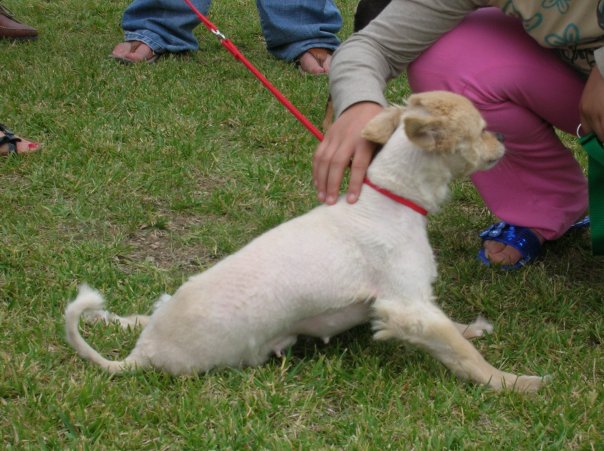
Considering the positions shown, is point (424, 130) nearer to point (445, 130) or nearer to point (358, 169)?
point (445, 130)

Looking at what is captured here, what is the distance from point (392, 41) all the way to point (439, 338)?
102cm

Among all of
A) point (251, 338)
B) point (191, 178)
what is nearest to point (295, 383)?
point (251, 338)

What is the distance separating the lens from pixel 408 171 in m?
2.13

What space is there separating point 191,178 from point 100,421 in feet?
5.39

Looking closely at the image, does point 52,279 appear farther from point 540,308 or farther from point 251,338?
point 540,308

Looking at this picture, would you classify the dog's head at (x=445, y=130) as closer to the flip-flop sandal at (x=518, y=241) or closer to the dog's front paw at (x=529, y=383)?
the dog's front paw at (x=529, y=383)

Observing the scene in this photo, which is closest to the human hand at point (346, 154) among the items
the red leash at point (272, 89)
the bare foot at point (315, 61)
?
the red leash at point (272, 89)

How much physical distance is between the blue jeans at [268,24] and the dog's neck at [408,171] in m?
3.05

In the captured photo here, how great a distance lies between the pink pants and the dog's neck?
1.93 ft

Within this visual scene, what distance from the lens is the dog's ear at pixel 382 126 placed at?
216 centimetres

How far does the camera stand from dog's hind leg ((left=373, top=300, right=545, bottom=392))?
6.67ft

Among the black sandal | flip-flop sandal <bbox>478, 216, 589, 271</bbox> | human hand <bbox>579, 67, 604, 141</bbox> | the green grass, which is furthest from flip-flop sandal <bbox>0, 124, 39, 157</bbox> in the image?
human hand <bbox>579, 67, 604, 141</bbox>

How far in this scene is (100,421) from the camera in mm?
1875

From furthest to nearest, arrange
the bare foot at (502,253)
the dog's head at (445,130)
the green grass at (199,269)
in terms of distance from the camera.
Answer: the bare foot at (502,253) < the dog's head at (445,130) < the green grass at (199,269)
